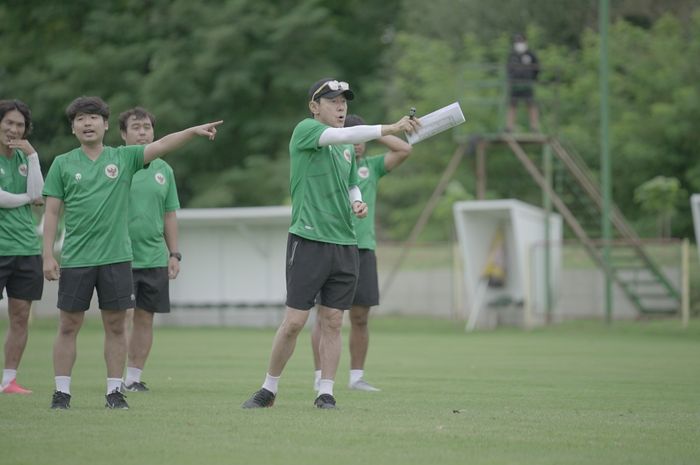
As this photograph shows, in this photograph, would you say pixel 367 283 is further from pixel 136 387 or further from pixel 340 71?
pixel 340 71

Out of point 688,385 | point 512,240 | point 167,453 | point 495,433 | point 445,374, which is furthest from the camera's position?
point 512,240

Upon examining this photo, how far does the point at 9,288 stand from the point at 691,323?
1855cm

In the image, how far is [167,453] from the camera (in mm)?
6789

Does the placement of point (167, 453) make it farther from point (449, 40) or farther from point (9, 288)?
point (449, 40)

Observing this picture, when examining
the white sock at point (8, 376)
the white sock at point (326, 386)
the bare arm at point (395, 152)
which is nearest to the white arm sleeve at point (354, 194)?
the white sock at point (326, 386)

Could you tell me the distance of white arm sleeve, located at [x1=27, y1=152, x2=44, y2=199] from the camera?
10312 millimetres

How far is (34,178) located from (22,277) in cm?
92

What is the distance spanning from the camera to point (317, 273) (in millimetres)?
8883

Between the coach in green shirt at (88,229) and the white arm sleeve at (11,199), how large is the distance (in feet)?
4.69

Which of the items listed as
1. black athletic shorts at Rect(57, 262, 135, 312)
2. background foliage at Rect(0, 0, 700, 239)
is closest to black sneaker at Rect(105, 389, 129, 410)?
black athletic shorts at Rect(57, 262, 135, 312)

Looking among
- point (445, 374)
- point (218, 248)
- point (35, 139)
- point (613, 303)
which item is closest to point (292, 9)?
point (35, 139)

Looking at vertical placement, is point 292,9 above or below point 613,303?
above

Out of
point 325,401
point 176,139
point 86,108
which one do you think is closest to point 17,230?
point 86,108

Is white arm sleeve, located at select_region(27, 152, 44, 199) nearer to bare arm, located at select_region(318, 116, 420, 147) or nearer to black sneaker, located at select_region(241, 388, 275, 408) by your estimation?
black sneaker, located at select_region(241, 388, 275, 408)
